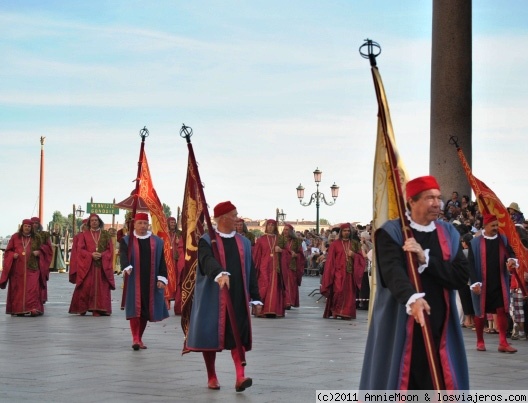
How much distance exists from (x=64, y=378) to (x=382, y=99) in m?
5.08

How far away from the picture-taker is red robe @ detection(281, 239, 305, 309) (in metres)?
21.9

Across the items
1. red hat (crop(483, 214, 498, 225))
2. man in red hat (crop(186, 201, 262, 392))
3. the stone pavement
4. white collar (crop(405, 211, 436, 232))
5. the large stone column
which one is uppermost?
the large stone column

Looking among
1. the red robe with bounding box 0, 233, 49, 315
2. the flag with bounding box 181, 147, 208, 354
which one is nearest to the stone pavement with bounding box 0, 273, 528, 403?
the flag with bounding box 181, 147, 208, 354

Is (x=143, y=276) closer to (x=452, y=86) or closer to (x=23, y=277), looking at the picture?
(x=23, y=277)

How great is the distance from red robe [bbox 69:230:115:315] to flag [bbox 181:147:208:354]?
9.31 m

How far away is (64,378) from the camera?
34.4ft

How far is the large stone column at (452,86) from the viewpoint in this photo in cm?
2452

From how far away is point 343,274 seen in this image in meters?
20.7

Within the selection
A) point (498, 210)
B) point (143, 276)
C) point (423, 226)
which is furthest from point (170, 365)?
point (423, 226)

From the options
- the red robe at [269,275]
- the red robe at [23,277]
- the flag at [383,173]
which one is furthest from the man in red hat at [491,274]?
the red robe at [23,277]

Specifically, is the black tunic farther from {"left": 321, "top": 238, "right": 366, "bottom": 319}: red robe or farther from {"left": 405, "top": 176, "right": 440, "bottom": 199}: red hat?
{"left": 321, "top": 238, "right": 366, "bottom": 319}: red robe

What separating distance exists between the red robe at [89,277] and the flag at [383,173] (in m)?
13.8

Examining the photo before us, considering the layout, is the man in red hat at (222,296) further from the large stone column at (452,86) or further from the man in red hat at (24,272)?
the large stone column at (452,86)

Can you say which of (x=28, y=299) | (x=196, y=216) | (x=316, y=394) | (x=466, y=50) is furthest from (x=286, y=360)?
(x=466, y=50)
